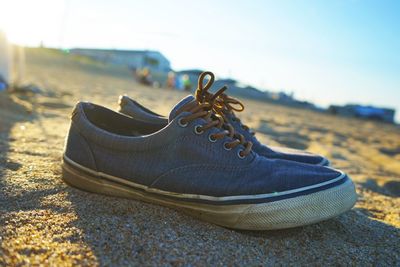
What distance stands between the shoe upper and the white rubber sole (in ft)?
0.08

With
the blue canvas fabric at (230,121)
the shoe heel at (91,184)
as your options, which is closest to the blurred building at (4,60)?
the blue canvas fabric at (230,121)

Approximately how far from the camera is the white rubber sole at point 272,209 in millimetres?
1084

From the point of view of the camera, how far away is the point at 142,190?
1200 millimetres

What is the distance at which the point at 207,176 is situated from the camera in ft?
3.75

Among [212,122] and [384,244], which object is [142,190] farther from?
[384,244]

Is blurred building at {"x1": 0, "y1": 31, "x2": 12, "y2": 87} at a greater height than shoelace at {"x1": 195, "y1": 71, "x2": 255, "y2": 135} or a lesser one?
lesser

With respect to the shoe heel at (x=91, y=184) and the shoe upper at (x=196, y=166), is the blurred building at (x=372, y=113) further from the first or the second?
the shoe heel at (x=91, y=184)

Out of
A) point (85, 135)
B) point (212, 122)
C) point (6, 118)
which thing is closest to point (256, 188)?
point (212, 122)

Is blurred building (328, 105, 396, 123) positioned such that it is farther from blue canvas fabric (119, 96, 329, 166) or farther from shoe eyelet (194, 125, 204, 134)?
shoe eyelet (194, 125, 204, 134)

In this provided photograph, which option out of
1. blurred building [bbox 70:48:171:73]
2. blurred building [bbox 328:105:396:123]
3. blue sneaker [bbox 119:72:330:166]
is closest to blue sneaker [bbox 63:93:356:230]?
blue sneaker [bbox 119:72:330:166]

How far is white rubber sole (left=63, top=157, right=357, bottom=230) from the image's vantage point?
1.08 meters

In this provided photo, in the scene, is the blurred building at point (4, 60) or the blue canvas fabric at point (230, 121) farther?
the blurred building at point (4, 60)

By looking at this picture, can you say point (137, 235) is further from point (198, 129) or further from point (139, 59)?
point (139, 59)

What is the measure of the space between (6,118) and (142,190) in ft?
6.91
